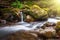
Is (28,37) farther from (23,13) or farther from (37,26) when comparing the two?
(23,13)

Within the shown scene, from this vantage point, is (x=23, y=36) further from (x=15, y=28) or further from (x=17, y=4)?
(x=17, y=4)

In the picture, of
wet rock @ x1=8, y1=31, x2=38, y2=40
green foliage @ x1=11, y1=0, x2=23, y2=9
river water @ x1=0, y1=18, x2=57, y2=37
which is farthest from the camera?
green foliage @ x1=11, y1=0, x2=23, y2=9

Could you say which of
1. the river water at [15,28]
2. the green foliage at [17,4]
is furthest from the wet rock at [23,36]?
the green foliage at [17,4]

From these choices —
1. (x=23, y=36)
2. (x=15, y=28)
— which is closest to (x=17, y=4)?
(x=15, y=28)

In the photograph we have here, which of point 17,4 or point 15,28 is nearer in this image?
point 15,28

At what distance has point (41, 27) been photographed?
339 cm

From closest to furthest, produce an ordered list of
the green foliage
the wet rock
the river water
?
the wet rock < the river water < the green foliage

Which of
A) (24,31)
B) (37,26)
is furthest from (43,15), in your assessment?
(24,31)

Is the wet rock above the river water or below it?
below

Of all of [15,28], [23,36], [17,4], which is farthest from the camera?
[17,4]

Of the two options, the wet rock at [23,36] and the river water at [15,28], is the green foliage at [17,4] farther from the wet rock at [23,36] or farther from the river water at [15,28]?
the wet rock at [23,36]

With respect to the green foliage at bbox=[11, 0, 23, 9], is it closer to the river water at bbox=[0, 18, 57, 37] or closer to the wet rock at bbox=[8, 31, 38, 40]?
the river water at bbox=[0, 18, 57, 37]

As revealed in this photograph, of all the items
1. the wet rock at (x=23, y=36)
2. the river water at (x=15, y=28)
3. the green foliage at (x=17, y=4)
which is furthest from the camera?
the green foliage at (x=17, y=4)

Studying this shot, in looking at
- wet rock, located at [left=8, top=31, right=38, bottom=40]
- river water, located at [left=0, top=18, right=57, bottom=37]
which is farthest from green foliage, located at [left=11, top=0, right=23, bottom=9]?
wet rock, located at [left=8, top=31, right=38, bottom=40]
